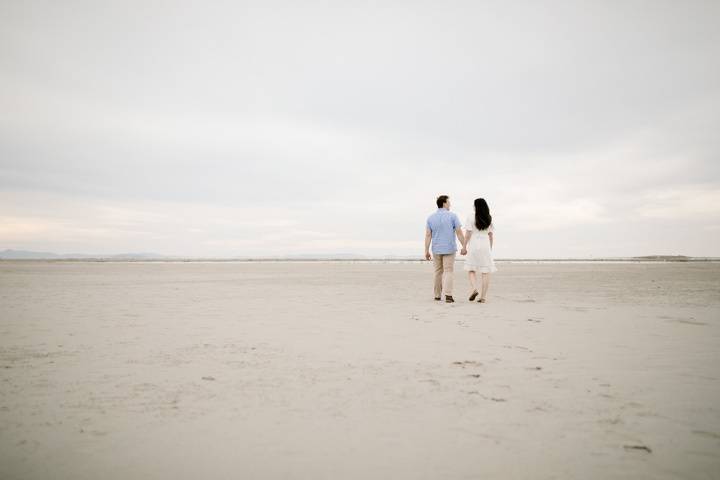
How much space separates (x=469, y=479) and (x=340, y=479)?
683 millimetres

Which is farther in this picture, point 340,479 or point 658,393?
point 658,393

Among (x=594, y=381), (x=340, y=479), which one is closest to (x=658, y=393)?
(x=594, y=381)

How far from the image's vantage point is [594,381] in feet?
11.5

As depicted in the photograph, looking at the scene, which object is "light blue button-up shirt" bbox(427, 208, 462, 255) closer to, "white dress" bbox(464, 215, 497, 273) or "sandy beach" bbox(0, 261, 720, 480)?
"white dress" bbox(464, 215, 497, 273)

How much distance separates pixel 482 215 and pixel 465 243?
76 centimetres

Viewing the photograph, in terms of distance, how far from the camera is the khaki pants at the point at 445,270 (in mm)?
9070

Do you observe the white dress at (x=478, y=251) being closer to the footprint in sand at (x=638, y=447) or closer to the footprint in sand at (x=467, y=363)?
the footprint in sand at (x=467, y=363)

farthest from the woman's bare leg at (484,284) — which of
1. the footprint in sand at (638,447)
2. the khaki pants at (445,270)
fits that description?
the footprint in sand at (638,447)

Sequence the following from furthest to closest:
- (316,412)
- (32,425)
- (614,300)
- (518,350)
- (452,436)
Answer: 1. (614,300)
2. (518,350)
3. (316,412)
4. (32,425)
5. (452,436)

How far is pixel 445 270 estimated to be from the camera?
9.35 meters

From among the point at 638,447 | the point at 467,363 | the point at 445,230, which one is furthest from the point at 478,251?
the point at 638,447

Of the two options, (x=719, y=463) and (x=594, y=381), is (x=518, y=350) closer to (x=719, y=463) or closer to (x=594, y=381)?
(x=594, y=381)

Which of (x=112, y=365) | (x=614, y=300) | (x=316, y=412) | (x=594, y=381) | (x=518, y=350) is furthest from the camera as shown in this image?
(x=614, y=300)

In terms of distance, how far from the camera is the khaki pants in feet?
29.8
